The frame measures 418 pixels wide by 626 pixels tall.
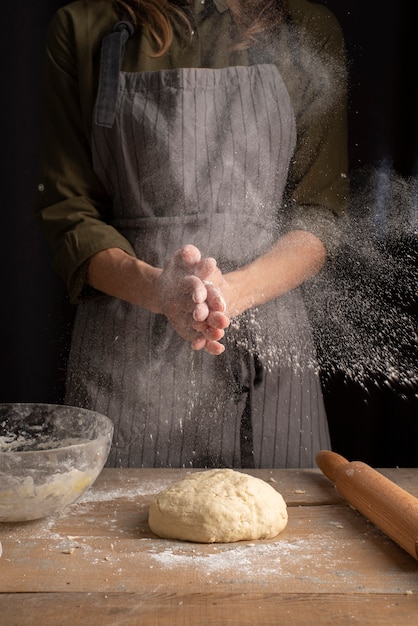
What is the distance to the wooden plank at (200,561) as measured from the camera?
0.89 metres

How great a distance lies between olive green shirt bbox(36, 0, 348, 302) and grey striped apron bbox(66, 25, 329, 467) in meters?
0.03

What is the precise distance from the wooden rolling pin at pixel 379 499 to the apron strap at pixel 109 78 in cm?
81

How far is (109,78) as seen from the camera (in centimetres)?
154

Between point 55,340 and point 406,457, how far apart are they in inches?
31.6

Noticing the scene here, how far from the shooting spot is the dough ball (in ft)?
3.34

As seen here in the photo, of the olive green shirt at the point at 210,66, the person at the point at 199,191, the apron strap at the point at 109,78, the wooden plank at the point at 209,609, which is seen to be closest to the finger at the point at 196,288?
the person at the point at 199,191

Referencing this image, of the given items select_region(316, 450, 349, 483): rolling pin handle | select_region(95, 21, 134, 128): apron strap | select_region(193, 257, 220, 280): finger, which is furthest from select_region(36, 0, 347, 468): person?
select_region(316, 450, 349, 483): rolling pin handle

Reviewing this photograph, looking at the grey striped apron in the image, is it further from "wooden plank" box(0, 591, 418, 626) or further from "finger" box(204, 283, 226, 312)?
"wooden plank" box(0, 591, 418, 626)

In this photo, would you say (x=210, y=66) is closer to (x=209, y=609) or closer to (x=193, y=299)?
(x=193, y=299)

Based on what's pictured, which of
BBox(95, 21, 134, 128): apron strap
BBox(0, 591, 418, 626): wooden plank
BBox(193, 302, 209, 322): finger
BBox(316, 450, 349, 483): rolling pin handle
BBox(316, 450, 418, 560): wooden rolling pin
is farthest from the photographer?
BBox(95, 21, 134, 128): apron strap

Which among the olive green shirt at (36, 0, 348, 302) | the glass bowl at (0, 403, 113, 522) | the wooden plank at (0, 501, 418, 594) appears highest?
the olive green shirt at (36, 0, 348, 302)

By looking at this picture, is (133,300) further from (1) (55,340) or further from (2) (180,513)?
(2) (180,513)

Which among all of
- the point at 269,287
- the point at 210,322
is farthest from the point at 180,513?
the point at 269,287

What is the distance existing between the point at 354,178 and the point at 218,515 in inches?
33.0
